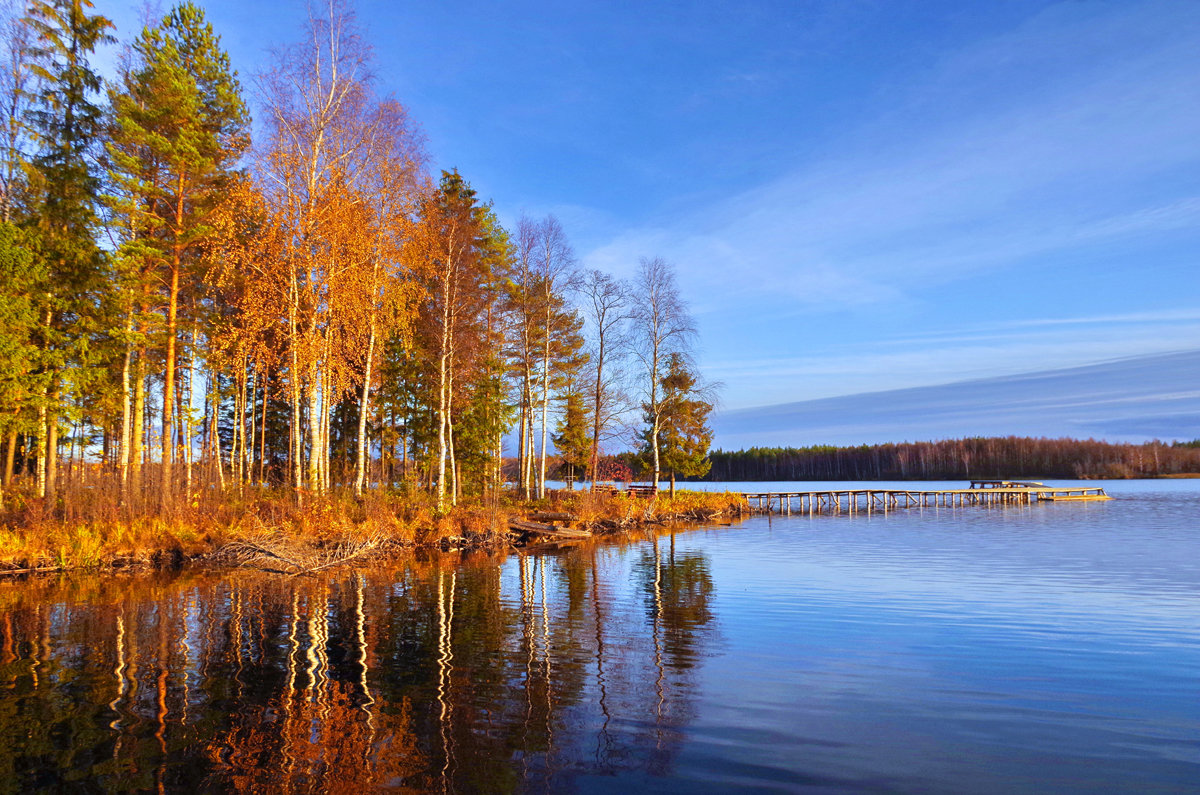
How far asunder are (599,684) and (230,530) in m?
15.8

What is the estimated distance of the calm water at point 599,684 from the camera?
5988mm

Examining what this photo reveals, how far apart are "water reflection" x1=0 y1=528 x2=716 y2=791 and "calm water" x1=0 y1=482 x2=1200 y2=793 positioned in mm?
39

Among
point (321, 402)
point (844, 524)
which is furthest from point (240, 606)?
point (844, 524)

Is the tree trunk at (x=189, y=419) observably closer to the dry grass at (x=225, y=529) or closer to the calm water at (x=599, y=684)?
the dry grass at (x=225, y=529)

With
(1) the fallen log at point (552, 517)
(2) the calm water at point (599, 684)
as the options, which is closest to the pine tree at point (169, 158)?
(2) the calm water at point (599, 684)

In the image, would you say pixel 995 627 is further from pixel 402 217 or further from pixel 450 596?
pixel 402 217

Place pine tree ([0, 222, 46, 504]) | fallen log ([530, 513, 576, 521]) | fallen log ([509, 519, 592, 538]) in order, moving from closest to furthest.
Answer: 1. pine tree ([0, 222, 46, 504])
2. fallen log ([509, 519, 592, 538])
3. fallen log ([530, 513, 576, 521])

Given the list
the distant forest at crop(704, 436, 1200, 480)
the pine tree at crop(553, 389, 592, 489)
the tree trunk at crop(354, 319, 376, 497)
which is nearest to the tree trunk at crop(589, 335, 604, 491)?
the pine tree at crop(553, 389, 592, 489)

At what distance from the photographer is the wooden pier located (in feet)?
187

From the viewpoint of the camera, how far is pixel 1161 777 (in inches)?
233

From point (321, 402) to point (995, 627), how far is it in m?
20.7

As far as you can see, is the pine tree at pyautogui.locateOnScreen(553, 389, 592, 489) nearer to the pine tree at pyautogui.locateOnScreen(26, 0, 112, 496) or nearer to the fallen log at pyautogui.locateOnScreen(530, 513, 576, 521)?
the fallen log at pyautogui.locateOnScreen(530, 513, 576, 521)

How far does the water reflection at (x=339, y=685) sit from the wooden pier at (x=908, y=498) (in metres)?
44.3

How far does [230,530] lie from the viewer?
19938mm
